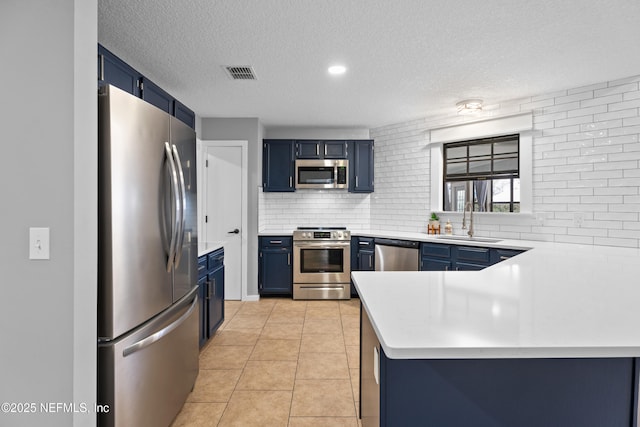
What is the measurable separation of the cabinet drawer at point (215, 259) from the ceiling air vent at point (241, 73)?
5.40ft

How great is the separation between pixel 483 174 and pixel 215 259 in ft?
10.9

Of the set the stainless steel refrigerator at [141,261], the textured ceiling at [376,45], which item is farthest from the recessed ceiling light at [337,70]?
the stainless steel refrigerator at [141,261]

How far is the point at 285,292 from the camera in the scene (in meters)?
4.71

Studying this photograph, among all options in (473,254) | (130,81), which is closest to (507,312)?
(473,254)

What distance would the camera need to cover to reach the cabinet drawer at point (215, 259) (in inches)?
118

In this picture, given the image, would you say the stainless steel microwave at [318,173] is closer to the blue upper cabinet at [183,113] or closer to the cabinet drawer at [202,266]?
the blue upper cabinet at [183,113]

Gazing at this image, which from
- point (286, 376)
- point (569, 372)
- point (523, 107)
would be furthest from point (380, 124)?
point (569, 372)

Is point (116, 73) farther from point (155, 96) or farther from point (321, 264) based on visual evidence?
point (321, 264)

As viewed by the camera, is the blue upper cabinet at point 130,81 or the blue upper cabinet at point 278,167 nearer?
the blue upper cabinet at point 130,81

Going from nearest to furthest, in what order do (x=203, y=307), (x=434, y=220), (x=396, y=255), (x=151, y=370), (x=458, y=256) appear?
(x=151, y=370)
(x=203, y=307)
(x=458, y=256)
(x=396, y=255)
(x=434, y=220)

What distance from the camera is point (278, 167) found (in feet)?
16.3

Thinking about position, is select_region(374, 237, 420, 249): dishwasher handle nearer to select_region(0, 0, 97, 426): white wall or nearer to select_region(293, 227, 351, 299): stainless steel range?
select_region(293, 227, 351, 299): stainless steel range

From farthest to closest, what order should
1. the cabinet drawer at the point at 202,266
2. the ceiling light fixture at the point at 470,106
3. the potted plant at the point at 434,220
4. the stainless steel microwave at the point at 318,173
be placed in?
the stainless steel microwave at the point at 318,173, the potted plant at the point at 434,220, the ceiling light fixture at the point at 470,106, the cabinet drawer at the point at 202,266

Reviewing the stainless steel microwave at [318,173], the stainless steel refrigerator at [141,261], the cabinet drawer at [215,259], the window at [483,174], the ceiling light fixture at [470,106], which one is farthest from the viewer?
the stainless steel microwave at [318,173]
